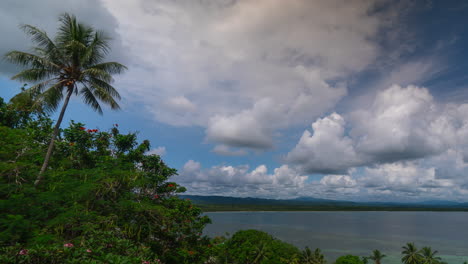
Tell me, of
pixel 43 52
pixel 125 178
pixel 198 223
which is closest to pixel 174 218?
pixel 198 223

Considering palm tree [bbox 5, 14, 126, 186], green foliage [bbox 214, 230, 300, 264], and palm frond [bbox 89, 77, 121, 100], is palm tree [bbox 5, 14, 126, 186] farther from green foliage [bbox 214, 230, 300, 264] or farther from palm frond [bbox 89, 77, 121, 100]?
green foliage [bbox 214, 230, 300, 264]

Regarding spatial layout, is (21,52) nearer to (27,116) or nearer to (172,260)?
(27,116)

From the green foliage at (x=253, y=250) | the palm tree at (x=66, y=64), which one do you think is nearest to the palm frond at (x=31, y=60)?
the palm tree at (x=66, y=64)

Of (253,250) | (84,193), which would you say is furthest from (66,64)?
(253,250)

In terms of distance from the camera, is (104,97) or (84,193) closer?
(84,193)

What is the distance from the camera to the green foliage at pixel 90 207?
24.3 feet

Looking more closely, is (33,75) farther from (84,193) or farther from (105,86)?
(84,193)

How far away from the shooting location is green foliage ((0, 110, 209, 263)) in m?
7.40

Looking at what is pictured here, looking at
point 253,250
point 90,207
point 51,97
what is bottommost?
point 253,250

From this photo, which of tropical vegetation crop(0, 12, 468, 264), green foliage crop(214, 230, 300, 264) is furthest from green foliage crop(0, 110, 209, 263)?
green foliage crop(214, 230, 300, 264)

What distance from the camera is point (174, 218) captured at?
17406mm

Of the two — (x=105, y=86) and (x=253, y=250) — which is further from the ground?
(x=105, y=86)

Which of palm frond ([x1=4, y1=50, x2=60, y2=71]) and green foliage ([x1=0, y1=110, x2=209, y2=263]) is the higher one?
palm frond ([x1=4, y1=50, x2=60, y2=71])

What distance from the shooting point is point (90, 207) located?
40.4 feet
